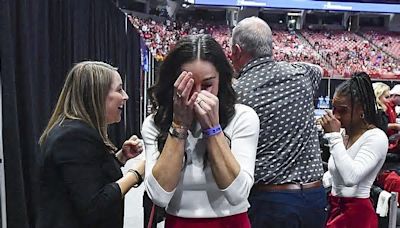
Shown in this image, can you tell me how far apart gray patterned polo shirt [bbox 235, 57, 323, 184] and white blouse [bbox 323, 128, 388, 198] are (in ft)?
0.36

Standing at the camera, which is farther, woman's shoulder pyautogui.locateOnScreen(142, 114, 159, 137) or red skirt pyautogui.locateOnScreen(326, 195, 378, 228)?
red skirt pyautogui.locateOnScreen(326, 195, 378, 228)

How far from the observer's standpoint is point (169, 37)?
20906 mm

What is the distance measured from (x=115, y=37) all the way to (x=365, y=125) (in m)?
7.24

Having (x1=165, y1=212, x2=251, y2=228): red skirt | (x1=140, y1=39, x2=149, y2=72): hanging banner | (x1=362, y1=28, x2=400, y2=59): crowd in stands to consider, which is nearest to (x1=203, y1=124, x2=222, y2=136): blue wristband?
(x1=165, y1=212, x2=251, y2=228): red skirt

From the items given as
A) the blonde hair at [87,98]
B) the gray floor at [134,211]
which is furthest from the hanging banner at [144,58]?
the blonde hair at [87,98]

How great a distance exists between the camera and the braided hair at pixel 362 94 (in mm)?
2346

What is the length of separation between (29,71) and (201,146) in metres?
2.37

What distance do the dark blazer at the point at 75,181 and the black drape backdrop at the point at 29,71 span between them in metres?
1.36

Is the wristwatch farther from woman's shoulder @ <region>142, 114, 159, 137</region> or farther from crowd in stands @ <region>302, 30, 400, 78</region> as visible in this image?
crowd in stands @ <region>302, 30, 400, 78</region>

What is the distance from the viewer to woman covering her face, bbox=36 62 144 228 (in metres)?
1.79

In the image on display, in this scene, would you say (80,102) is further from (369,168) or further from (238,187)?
(369,168)

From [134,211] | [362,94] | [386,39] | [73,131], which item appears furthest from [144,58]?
[386,39]

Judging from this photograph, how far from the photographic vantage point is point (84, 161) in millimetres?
1793

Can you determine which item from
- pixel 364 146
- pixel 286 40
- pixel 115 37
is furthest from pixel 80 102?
pixel 286 40
